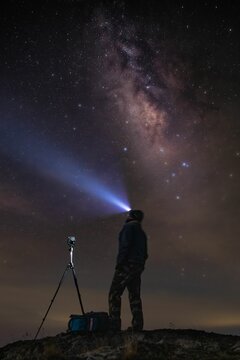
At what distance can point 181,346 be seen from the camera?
36.2ft

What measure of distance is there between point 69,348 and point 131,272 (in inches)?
97.6

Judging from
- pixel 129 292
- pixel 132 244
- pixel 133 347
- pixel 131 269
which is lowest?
pixel 133 347

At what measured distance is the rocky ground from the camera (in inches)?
408

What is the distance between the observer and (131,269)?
1272cm

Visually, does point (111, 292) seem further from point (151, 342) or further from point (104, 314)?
point (151, 342)

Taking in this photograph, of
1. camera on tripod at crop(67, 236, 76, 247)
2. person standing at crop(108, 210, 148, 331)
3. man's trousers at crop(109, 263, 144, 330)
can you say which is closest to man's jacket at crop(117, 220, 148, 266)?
person standing at crop(108, 210, 148, 331)

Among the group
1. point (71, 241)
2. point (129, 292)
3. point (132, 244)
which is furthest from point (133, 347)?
point (71, 241)

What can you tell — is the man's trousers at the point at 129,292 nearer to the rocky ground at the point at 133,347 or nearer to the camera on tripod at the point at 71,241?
the rocky ground at the point at 133,347

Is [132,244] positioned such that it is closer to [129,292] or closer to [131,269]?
[131,269]

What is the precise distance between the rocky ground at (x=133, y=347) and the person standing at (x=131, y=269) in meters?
0.82

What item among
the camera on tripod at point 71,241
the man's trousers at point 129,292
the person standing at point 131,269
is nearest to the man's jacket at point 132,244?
the person standing at point 131,269

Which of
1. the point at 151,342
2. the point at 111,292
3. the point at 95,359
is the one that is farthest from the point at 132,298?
the point at 95,359

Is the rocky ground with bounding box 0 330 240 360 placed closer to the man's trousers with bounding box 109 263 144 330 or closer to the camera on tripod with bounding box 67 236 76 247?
the man's trousers with bounding box 109 263 144 330

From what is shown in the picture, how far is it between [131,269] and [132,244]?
638mm
